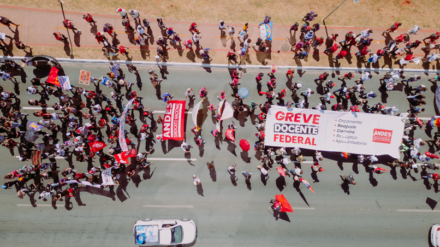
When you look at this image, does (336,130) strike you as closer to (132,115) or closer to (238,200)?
(238,200)

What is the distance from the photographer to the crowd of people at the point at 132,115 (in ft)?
53.4

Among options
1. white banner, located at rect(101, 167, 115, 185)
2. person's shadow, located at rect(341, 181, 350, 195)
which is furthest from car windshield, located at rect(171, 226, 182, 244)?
person's shadow, located at rect(341, 181, 350, 195)

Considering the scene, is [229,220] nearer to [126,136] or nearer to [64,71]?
[126,136]

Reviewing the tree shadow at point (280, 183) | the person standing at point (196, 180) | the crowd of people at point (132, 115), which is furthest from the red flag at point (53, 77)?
the tree shadow at point (280, 183)

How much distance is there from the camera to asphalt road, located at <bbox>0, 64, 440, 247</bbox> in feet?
55.2

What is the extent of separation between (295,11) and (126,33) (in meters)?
13.4

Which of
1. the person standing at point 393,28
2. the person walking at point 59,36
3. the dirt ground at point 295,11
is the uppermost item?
the dirt ground at point 295,11

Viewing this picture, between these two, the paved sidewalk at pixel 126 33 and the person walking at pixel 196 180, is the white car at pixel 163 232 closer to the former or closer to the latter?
the person walking at pixel 196 180

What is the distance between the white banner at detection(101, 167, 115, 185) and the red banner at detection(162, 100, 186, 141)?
176 inches

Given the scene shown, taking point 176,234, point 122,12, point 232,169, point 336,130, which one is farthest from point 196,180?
point 122,12

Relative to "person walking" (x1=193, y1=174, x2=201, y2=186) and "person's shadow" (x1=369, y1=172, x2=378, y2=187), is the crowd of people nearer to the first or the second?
"person walking" (x1=193, y1=174, x2=201, y2=186)

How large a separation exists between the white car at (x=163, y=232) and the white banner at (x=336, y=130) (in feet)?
28.4

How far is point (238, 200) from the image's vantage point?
17203mm

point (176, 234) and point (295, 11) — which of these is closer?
point (176, 234)
